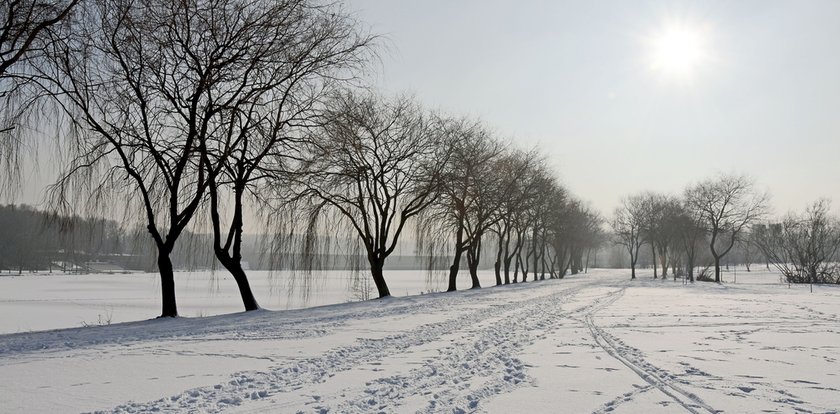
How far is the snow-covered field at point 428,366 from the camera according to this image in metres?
4.96

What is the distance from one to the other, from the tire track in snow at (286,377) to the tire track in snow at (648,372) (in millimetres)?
1485

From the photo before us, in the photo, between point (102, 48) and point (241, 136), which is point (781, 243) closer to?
point (241, 136)

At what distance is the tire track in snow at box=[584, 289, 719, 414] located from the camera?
194 inches

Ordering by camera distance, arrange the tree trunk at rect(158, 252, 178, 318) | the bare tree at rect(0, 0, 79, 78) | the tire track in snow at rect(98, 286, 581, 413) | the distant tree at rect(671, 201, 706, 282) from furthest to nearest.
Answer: the distant tree at rect(671, 201, 706, 282) → the tree trunk at rect(158, 252, 178, 318) → the bare tree at rect(0, 0, 79, 78) → the tire track in snow at rect(98, 286, 581, 413)

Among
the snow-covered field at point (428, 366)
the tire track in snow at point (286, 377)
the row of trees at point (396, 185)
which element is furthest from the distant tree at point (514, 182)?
the tire track in snow at point (286, 377)

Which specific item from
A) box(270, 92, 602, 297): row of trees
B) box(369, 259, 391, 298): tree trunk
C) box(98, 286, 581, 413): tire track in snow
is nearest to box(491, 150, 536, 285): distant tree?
box(270, 92, 602, 297): row of trees

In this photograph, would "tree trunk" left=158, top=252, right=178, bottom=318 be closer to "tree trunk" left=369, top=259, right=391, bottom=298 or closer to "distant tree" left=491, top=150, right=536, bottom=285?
"tree trunk" left=369, top=259, right=391, bottom=298

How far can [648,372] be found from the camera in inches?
249

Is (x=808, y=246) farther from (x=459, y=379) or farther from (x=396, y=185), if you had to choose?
(x=459, y=379)

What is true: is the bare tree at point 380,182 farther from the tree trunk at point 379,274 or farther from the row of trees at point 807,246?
the row of trees at point 807,246

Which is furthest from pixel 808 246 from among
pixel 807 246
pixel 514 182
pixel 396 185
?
pixel 396 185

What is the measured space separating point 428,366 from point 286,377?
1.70 metres

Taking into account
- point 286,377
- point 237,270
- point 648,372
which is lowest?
point 286,377

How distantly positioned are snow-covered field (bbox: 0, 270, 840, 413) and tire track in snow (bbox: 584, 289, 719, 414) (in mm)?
21
